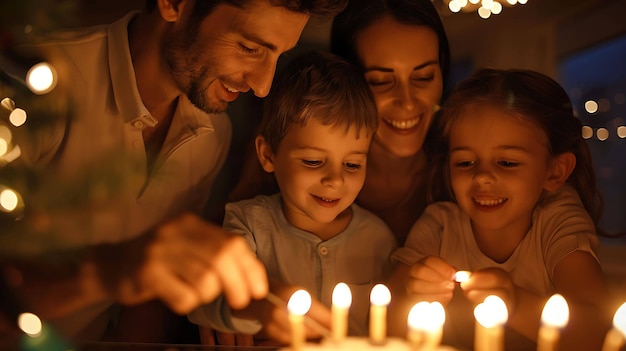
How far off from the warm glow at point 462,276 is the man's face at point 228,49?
70 cm

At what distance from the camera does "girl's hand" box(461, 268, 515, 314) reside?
4.77ft

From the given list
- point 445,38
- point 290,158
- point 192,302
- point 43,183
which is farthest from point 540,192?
point 43,183

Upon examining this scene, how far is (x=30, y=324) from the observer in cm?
132

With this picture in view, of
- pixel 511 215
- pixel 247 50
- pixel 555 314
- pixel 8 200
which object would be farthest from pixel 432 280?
pixel 8 200

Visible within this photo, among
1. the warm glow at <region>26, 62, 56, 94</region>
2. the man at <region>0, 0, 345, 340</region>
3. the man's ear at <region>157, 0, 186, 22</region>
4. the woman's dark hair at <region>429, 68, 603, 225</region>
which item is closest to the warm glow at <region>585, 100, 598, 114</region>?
the woman's dark hair at <region>429, 68, 603, 225</region>

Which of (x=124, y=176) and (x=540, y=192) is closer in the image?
(x=124, y=176)

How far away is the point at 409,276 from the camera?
152 cm

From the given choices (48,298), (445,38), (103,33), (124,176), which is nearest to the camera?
(124,176)

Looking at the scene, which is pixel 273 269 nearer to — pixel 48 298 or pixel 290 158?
pixel 290 158

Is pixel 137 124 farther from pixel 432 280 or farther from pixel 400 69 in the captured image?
pixel 432 280

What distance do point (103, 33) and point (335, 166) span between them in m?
0.68

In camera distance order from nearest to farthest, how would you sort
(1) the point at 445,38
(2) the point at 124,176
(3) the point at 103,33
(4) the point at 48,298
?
(2) the point at 124,176
(4) the point at 48,298
(3) the point at 103,33
(1) the point at 445,38

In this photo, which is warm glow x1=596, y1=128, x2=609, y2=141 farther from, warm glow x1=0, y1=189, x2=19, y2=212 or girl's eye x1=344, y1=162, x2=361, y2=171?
warm glow x1=0, y1=189, x2=19, y2=212

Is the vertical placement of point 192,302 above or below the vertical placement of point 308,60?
below
